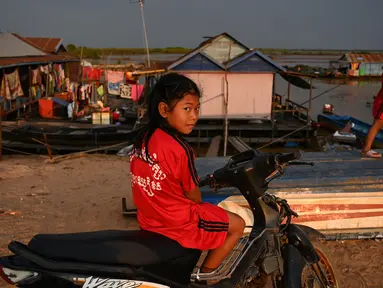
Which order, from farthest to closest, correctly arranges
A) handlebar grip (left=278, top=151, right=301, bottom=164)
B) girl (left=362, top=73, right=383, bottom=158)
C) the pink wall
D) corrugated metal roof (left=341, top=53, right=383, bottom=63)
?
corrugated metal roof (left=341, top=53, right=383, bottom=63)
the pink wall
girl (left=362, top=73, right=383, bottom=158)
handlebar grip (left=278, top=151, right=301, bottom=164)

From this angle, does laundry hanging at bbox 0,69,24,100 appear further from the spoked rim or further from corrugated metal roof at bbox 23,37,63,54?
the spoked rim

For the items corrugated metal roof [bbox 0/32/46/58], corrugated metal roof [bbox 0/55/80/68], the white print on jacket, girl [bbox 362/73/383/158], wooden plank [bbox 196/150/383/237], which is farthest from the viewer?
corrugated metal roof [bbox 0/32/46/58]

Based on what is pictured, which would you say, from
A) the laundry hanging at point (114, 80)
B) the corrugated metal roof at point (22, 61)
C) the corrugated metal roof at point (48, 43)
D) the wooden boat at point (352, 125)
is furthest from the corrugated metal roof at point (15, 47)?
the wooden boat at point (352, 125)

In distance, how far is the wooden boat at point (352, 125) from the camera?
1628cm

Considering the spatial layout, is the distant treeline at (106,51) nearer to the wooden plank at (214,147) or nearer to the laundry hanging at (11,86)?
the laundry hanging at (11,86)

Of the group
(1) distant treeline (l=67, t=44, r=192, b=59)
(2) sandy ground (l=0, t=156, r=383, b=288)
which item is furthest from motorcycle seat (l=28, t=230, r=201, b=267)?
(1) distant treeline (l=67, t=44, r=192, b=59)

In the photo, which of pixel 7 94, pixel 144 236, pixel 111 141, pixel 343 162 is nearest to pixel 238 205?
pixel 343 162

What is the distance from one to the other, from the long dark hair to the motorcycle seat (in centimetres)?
45

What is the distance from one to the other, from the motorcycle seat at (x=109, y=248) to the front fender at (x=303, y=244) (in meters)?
0.82

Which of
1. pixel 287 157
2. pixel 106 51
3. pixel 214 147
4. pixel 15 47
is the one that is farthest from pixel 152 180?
pixel 106 51

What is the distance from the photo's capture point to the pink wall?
646 inches

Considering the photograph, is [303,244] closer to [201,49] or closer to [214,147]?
[214,147]

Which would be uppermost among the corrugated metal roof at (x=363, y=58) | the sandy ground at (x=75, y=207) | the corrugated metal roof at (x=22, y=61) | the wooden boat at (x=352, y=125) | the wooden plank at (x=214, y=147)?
the corrugated metal roof at (x=363, y=58)

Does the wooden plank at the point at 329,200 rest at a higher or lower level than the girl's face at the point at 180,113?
lower
